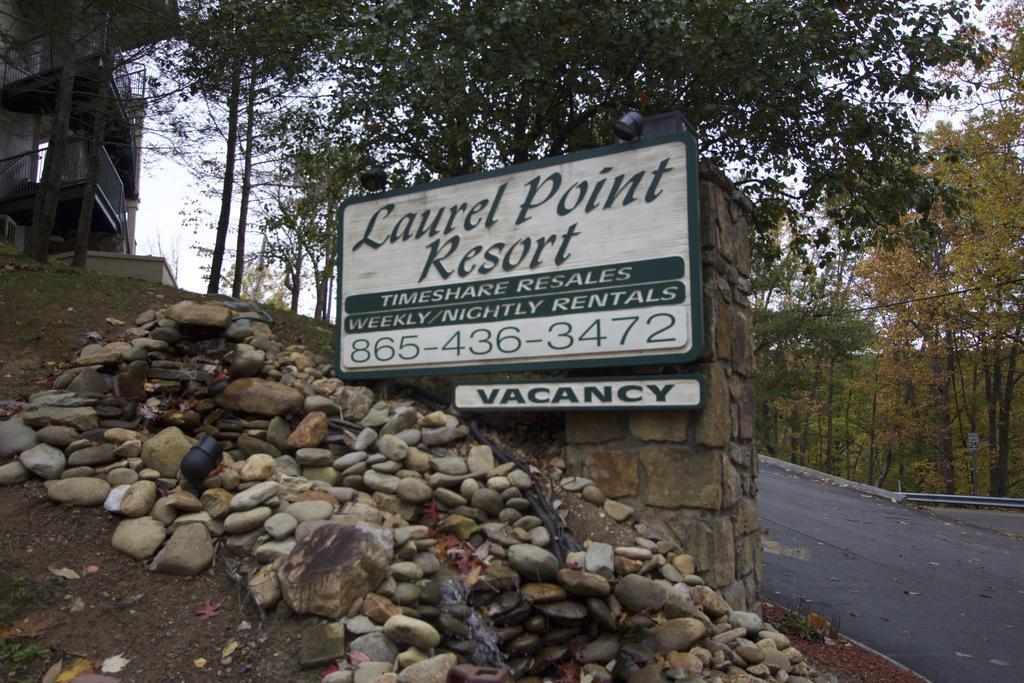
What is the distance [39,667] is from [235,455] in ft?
5.61

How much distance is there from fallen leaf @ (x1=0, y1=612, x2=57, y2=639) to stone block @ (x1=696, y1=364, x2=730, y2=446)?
355 centimetres

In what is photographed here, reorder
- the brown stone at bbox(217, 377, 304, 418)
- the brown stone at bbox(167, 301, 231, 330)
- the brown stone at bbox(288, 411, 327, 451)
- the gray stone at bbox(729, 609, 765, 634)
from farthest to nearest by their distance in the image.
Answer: the brown stone at bbox(167, 301, 231, 330), the brown stone at bbox(217, 377, 304, 418), the brown stone at bbox(288, 411, 327, 451), the gray stone at bbox(729, 609, 765, 634)

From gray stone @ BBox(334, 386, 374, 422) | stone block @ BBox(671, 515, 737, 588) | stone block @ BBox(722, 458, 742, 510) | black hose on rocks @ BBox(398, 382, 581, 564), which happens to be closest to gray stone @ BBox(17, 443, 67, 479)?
gray stone @ BBox(334, 386, 374, 422)

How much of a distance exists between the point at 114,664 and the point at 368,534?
1.21 metres

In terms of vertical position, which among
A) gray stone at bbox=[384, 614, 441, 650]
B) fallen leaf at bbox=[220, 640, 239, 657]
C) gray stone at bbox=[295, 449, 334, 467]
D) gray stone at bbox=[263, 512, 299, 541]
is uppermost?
gray stone at bbox=[295, 449, 334, 467]

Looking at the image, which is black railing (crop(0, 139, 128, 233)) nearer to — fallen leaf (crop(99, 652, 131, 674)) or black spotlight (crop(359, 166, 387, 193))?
black spotlight (crop(359, 166, 387, 193))

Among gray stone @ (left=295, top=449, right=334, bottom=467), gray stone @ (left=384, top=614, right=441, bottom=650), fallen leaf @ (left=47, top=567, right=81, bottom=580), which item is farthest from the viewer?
gray stone @ (left=295, top=449, right=334, bottom=467)

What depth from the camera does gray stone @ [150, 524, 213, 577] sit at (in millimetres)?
3779

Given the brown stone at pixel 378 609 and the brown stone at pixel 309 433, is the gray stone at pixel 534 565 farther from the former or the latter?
the brown stone at pixel 309 433

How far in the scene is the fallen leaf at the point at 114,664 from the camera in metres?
3.18

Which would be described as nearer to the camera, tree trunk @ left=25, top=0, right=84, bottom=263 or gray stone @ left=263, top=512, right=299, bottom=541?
gray stone @ left=263, top=512, right=299, bottom=541

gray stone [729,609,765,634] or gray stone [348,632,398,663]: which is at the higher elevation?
gray stone [348,632,398,663]

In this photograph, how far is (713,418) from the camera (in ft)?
15.0

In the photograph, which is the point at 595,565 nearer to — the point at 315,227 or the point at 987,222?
the point at 315,227
